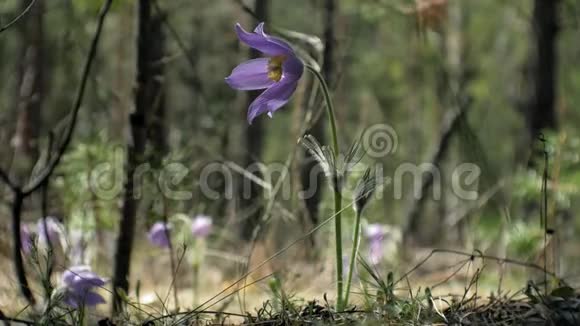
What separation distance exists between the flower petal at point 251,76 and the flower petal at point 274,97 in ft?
0.14

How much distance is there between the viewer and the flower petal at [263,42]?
5.30ft

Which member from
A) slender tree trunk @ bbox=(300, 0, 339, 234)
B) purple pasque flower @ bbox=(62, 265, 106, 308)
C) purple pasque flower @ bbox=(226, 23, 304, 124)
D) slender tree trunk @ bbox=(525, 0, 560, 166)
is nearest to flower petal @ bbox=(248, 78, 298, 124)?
purple pasque flower @ bbox=(226, 23, 304, 124)

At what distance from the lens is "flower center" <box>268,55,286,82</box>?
1.69 meters

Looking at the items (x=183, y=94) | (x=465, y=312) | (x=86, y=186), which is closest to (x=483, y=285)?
(x=465, y=312)

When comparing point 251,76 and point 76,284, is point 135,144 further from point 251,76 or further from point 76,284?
point 251,76

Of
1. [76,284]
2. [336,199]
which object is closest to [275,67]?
[336,199]

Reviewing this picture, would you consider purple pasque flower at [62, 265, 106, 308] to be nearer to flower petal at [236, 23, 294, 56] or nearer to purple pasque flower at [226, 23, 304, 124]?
purple pasque flower at [226, 23, 304, 124]

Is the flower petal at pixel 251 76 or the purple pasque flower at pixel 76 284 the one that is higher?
the flower petal at pixel 251 76

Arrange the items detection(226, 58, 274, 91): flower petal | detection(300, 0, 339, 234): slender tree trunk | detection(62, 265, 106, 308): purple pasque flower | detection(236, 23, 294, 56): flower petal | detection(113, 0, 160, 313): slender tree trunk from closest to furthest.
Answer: detection(236, 23, 294, 56): flower petal < detection(226, 58, 274, 91): flower petal < detection(62, 265, 106, 308): purple pasque flower < detection(113, 0, 160, 313): slender tree trunk < detection(300, 0, 339, 234): slender tree trunk

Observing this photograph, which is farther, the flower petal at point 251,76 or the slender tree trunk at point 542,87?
the slender tree trunk at point 542,87

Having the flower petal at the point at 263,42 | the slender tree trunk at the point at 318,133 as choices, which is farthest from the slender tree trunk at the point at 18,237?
the slender tree trunk at the point at 318,133

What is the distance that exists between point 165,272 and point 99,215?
44.1 inches

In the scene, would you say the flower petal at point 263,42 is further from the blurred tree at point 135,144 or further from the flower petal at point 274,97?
the blurred tree at point 135,144

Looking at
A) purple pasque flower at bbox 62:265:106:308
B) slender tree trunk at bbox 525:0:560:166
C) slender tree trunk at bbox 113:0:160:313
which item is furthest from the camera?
slender tree trunk at bbox 525:0:560:166
